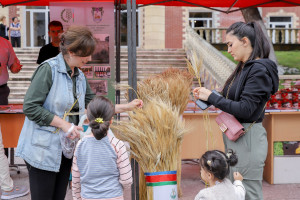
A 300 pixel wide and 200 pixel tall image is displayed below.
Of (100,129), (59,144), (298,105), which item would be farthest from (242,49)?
(298,105)

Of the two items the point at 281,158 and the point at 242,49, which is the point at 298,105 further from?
the point at 242,49

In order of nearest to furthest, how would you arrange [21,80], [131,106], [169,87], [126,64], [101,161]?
[101,161], [131,106], [169,87], [21,80], [126,64]

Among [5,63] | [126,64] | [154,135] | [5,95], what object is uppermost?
[126,64]

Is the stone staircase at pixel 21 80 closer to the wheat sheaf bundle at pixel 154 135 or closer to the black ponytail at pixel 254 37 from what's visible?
the wheat sheaf bundle at pixel 154 135

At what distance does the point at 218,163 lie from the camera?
7.53 ft

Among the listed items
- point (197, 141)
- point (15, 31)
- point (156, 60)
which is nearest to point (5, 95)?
point (197, 141)

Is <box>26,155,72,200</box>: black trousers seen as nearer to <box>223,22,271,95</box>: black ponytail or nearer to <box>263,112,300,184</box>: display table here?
<box>223,22,271,95</box>: black ponytail

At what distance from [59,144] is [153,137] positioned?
2.06 ft

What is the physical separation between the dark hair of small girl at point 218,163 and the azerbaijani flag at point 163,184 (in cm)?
40

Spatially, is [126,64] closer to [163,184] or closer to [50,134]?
[163,184]

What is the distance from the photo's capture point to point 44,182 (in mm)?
2482

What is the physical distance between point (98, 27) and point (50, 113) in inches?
98.6

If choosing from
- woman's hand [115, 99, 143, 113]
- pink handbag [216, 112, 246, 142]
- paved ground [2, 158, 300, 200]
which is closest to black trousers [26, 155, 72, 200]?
woman's hand [115, 99, 143, 113]

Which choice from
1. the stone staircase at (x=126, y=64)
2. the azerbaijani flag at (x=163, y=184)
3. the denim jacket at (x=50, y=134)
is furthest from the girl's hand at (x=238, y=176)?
the stone staircase at (x=126, y=64)
